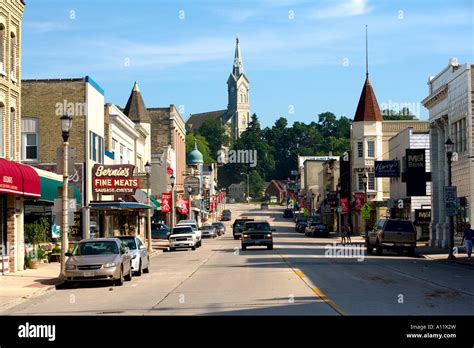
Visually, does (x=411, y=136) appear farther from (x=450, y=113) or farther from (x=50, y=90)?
(x=50, y=90)

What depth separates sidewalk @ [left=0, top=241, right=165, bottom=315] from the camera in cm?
2220

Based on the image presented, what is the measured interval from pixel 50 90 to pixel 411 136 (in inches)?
1216

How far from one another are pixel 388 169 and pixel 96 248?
37601 millimetres

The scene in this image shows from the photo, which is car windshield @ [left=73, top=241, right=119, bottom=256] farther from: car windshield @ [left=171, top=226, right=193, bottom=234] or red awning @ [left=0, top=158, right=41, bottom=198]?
car windshield @ [left=171, top=226, right=193, bottom=234]

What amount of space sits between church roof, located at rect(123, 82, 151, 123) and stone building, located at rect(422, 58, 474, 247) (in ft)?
114

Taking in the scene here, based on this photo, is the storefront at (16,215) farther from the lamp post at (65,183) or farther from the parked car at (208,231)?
the parked car at (208,231)

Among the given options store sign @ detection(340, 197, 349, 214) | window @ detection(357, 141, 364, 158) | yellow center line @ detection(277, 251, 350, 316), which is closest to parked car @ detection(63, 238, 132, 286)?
yellow center line @ detection(277, 251, 350, 316)

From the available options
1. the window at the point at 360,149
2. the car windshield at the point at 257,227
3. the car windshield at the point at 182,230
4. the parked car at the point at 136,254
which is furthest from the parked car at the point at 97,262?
the window at the point at 360,149

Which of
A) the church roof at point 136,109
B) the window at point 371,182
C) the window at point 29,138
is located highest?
the church roof at point 136,109

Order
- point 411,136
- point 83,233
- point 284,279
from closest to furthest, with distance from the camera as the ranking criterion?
1. point 284,279
2. point 83,233
3. point 411,136

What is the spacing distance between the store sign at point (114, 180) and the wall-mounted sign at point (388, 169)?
20827mm

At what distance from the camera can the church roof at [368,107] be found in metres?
89.8
